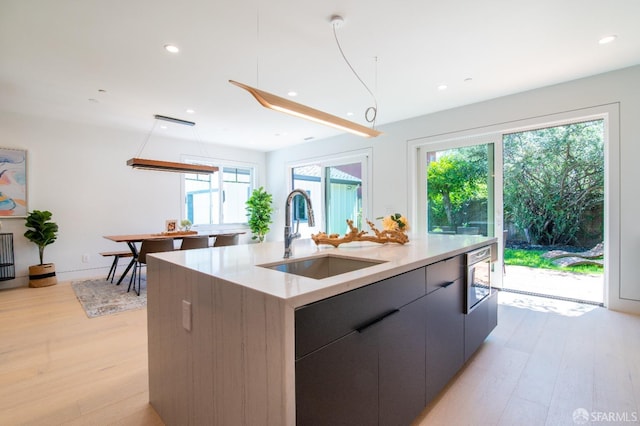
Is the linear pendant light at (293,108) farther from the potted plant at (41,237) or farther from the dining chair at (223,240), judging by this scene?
the potted plant at (41,237)

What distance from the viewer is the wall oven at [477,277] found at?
6.70 feet

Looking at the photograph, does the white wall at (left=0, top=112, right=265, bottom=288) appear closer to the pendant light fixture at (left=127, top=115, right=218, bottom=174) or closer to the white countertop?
the pendant light fixture at (left=127, top=115, right=218, bottom=174)

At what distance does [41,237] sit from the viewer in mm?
4426

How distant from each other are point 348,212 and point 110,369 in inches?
181

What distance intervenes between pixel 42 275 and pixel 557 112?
7.29 metres

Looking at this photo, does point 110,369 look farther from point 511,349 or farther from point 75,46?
point 511,349

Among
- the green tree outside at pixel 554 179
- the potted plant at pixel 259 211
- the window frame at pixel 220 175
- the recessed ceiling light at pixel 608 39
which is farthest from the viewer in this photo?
the potted plant at pixel 259 211

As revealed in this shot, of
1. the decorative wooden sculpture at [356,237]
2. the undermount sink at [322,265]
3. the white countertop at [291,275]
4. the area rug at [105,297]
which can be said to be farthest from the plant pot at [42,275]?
the undermount sink at [322,265]

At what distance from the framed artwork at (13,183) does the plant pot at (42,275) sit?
2.74 feet

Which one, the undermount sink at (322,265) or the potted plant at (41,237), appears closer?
the undermount sink at (322,265)

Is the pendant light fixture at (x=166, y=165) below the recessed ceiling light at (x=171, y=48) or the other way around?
below

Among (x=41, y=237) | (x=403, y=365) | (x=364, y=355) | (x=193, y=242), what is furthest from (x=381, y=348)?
(x=41, y=237)

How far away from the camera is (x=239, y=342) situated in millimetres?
1036

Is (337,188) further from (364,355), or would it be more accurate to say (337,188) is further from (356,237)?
(364,355)
